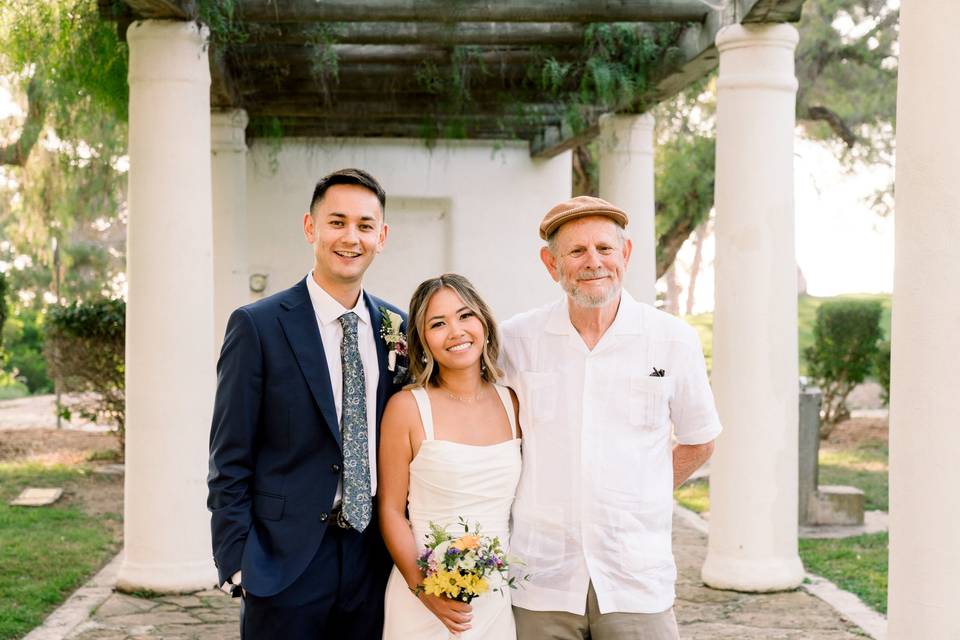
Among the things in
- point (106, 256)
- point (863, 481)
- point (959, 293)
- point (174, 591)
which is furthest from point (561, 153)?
point (106, 256)

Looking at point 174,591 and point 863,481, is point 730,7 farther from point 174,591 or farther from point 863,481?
point 863,481

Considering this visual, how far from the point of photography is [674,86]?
890 centimetres

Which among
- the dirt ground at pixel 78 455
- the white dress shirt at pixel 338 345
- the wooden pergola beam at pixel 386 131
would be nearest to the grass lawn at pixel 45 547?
the dirt ground at pixel 78 455

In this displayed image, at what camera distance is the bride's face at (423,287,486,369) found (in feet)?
11.8

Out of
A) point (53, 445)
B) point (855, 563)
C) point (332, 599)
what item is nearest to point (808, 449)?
point (855, 563)

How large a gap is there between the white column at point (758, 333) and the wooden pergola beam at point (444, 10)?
0.68 meters

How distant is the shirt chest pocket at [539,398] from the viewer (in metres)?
3.65

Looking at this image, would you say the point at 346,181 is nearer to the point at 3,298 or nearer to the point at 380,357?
the point at 380,357

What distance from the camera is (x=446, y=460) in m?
3.53

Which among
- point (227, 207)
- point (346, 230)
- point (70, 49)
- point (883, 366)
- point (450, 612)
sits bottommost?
point (450, 612)

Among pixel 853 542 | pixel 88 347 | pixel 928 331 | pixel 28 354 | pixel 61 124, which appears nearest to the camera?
pixel 928 331

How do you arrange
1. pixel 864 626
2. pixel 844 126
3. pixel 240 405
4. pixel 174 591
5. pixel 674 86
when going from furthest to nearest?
pixel 844 126, pixel 674 86, pixel 174 591, pixel 864 626, pixel 240 405

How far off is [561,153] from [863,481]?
4745mm

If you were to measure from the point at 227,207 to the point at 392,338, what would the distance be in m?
7.12
